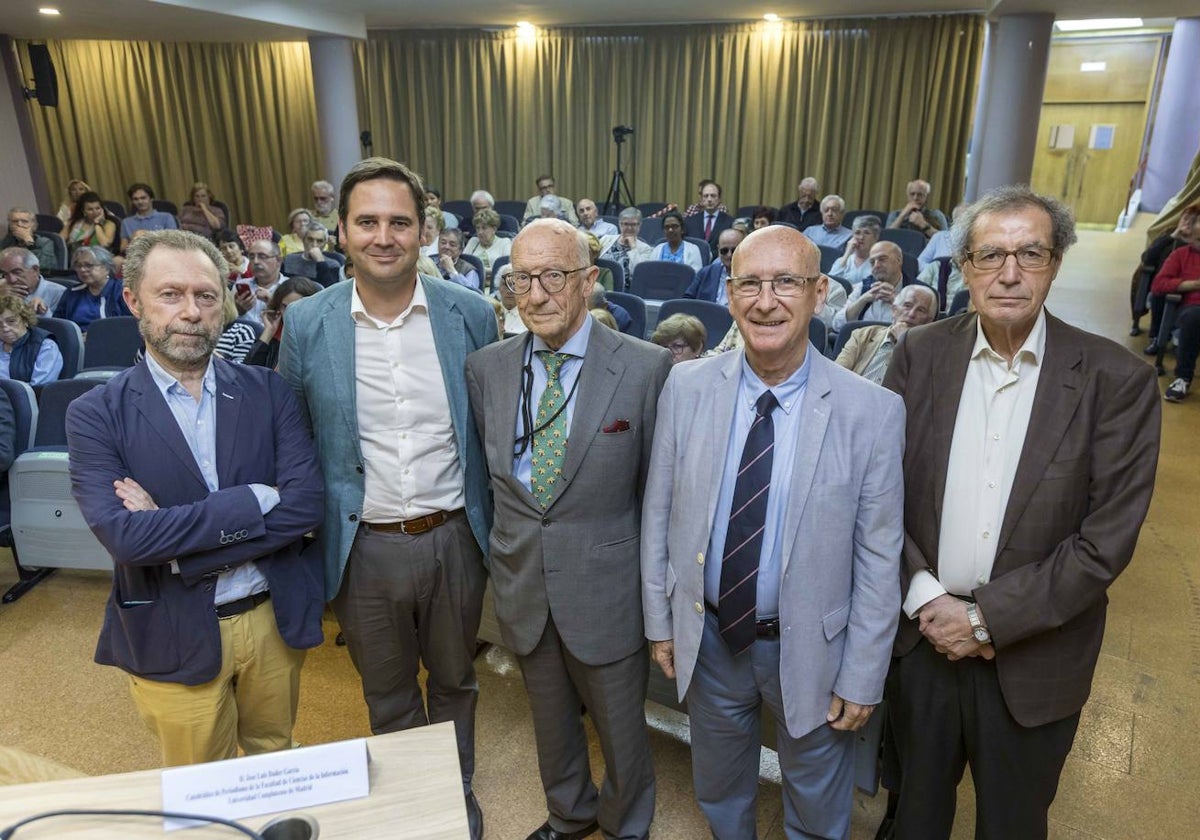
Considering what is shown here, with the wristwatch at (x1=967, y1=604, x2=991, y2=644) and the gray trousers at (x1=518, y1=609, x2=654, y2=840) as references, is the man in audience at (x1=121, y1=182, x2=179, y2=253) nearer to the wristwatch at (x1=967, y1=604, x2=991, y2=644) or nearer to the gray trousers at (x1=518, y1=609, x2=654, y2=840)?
the gray trousers at (x1=518, y1=609, x2=654, y2=840)

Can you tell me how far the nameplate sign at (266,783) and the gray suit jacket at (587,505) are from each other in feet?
2.24

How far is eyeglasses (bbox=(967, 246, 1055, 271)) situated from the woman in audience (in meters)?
5.91

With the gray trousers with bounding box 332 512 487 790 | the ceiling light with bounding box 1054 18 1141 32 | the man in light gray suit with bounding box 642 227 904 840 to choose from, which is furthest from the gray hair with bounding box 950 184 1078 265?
the ceiling light with bounding box 1054 18 1141 32

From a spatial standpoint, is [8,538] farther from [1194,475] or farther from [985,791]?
[1194,475]

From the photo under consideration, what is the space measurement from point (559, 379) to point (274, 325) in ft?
7.78

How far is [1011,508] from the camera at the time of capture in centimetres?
152

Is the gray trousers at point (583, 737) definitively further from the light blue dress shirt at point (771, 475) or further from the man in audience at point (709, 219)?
the man in audience at point (709, 219)

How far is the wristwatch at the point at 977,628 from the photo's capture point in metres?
1.54

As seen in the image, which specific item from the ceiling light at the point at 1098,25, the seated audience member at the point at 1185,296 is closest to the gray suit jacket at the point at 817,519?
the seated audience member at the point at 1185,296

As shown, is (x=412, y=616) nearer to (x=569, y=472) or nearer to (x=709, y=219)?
(x=569, y=472)

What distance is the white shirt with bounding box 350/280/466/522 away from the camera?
190 cm

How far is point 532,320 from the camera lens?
1736 mm

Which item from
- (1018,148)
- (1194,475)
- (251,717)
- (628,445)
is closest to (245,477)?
(251,717)

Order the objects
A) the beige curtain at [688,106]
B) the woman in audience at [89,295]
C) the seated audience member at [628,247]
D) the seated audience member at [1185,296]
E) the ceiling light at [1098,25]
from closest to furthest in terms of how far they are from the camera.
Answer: the woman in audience at [89,295], the seated audience member at [1185,296], the seated audience member at [628,247], the beige curtain at [688,106], the ceiling light at [1098,25]
